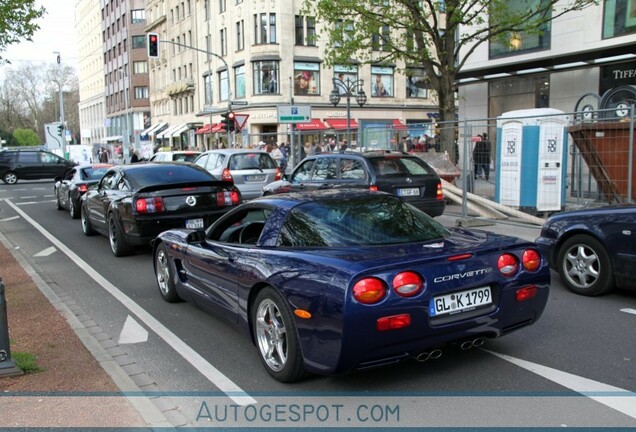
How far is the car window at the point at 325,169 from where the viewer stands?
38.5ft

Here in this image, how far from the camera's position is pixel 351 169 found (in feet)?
37.6

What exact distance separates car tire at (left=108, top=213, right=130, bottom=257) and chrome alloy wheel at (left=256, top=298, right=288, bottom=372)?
579 centimetres

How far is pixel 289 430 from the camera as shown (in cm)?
373

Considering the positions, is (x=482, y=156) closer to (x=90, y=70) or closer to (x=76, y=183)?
(x=76, y=183)

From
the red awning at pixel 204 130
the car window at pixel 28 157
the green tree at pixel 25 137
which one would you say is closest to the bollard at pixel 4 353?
the car window at pixel 28 157

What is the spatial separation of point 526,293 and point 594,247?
2.59 m

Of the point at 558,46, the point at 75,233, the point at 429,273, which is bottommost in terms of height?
the point at 75,233

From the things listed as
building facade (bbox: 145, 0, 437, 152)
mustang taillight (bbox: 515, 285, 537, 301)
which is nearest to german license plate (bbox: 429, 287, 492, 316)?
mustang taillight (bbox: 515, 285, 537, 301)

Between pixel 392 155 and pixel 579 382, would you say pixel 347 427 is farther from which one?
pixel 392 155

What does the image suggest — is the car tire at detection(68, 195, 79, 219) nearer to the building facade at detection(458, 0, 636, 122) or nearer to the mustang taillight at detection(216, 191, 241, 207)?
the mustang taillight at detection(216, 191, 241, 207)

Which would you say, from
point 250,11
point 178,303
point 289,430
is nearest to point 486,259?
point 289,430

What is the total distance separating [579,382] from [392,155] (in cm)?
772

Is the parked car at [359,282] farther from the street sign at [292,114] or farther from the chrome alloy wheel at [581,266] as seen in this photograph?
the street sign at [292,114]

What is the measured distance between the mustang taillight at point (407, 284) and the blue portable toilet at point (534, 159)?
31.1ft
